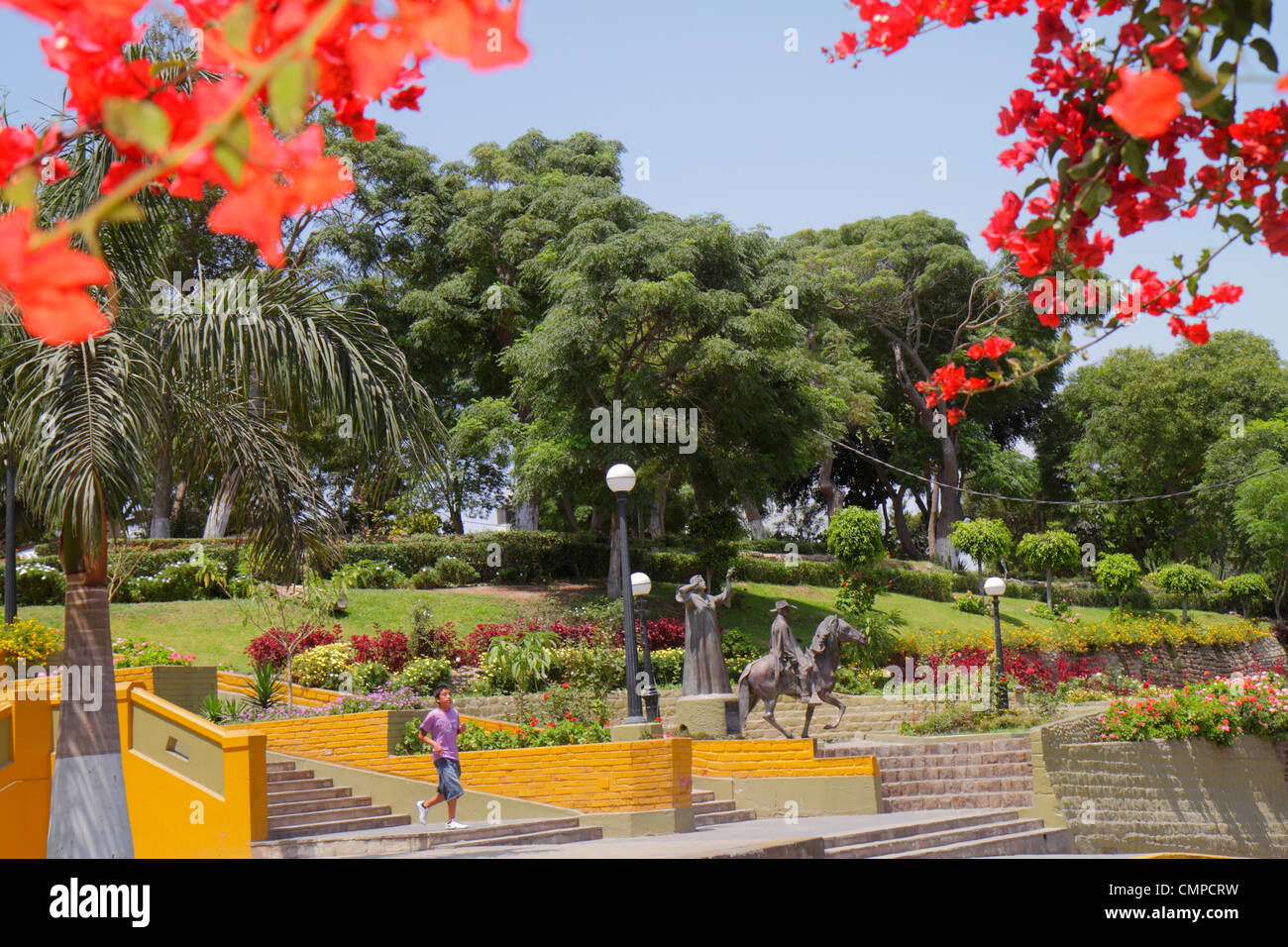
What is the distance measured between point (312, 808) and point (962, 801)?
8.20m

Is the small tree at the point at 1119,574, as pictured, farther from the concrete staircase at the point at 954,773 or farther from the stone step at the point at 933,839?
the stone step at the point at 933,839

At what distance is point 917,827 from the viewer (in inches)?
482

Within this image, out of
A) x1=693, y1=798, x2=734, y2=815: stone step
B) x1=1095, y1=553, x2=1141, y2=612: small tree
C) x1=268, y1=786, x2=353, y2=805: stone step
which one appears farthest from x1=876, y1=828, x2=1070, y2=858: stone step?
x1=1095, y1=553, x2=1141, y2=612: small tree

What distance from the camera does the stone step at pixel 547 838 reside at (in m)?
10.7

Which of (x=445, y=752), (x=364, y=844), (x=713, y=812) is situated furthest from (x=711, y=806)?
(x=364, y=844)

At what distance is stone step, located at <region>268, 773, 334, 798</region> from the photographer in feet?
42.4

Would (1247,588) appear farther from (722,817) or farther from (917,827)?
(917,827)

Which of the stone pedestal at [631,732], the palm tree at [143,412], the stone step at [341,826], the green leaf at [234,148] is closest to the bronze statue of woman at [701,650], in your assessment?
the stone pedestal at [631,732]

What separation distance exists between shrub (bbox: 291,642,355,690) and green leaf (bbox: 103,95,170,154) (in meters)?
19.3

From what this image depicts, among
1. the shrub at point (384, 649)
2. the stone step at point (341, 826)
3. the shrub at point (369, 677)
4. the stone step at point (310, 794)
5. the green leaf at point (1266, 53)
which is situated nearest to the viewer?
the green leaf at point (1266, 53)

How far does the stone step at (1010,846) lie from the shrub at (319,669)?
11.4 meters

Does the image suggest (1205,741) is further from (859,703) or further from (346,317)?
(346,317)

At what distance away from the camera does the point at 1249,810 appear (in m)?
12.9

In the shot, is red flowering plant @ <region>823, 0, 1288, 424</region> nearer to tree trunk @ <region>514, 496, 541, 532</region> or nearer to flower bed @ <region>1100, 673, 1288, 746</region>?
flower bed @ <region>1100, 673, 1288, 746</region>
